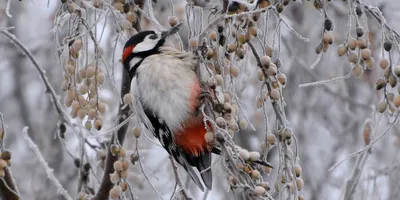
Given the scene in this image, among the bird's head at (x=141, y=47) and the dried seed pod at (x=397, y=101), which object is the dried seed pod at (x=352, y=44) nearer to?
the dried seed pod at (x=397, y=101)

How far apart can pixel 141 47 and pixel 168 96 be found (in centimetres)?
26

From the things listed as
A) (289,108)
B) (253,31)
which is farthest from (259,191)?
(289,108)

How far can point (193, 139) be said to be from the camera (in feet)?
11.1

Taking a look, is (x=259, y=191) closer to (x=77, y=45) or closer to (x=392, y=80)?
(x=392, y=80)

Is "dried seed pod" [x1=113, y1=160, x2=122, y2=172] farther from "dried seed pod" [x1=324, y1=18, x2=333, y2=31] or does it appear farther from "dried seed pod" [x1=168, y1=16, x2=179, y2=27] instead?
"dried seed pod" [x1=324, y1=18, x2=333, y2=31]

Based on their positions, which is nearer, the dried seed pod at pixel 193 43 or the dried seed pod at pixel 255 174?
the dried seed pod at pixel 255 174

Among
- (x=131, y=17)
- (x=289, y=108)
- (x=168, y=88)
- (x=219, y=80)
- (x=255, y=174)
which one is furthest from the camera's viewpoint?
(x=289, y=108)

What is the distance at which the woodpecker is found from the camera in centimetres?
321

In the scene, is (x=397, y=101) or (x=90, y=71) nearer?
(x=397, y=101)

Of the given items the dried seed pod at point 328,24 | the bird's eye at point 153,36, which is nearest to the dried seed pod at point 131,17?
the bird's eye at point 153,36

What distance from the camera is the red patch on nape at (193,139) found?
3348 millimetres

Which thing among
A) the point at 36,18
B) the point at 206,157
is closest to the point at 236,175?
the point at 206,157

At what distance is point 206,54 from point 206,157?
922 mm

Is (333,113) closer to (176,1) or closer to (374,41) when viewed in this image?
(374,41)
